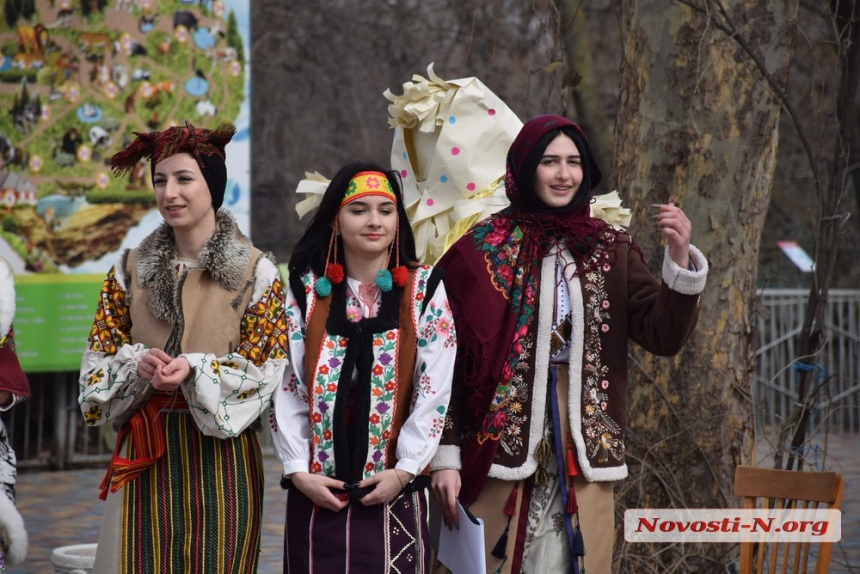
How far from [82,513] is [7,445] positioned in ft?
13.1

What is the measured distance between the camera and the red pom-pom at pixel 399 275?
3375 mm

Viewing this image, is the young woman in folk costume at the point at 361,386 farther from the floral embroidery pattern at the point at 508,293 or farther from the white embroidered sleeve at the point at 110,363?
the white embroidered sleeve at the point at 110,363

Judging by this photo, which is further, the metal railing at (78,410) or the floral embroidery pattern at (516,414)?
the metal railing at (78,410)

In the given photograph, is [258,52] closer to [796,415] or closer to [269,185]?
[269,185]

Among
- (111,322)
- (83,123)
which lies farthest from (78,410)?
(111,322)

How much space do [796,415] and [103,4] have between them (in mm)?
5214

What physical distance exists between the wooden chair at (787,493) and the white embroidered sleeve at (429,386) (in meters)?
1.06

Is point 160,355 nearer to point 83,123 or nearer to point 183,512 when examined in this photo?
point 183,512

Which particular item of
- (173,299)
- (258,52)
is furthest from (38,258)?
(258,52)

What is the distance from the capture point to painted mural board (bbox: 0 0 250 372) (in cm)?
747

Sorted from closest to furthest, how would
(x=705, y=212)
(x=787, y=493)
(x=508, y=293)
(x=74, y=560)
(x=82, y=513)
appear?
(x=508, y=293) < (x=787, y=493) < (x=74, y=560) < (x=705, y=212) < (x=82, y=513)

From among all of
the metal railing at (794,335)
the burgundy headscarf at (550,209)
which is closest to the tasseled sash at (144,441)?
the burgundy headscarf at (550,209)

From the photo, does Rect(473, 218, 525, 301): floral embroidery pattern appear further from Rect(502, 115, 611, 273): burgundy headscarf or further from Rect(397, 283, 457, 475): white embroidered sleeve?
Rect(397, 283, 457, 475): white embroidered sleeve

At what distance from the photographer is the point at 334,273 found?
3.38 metres
